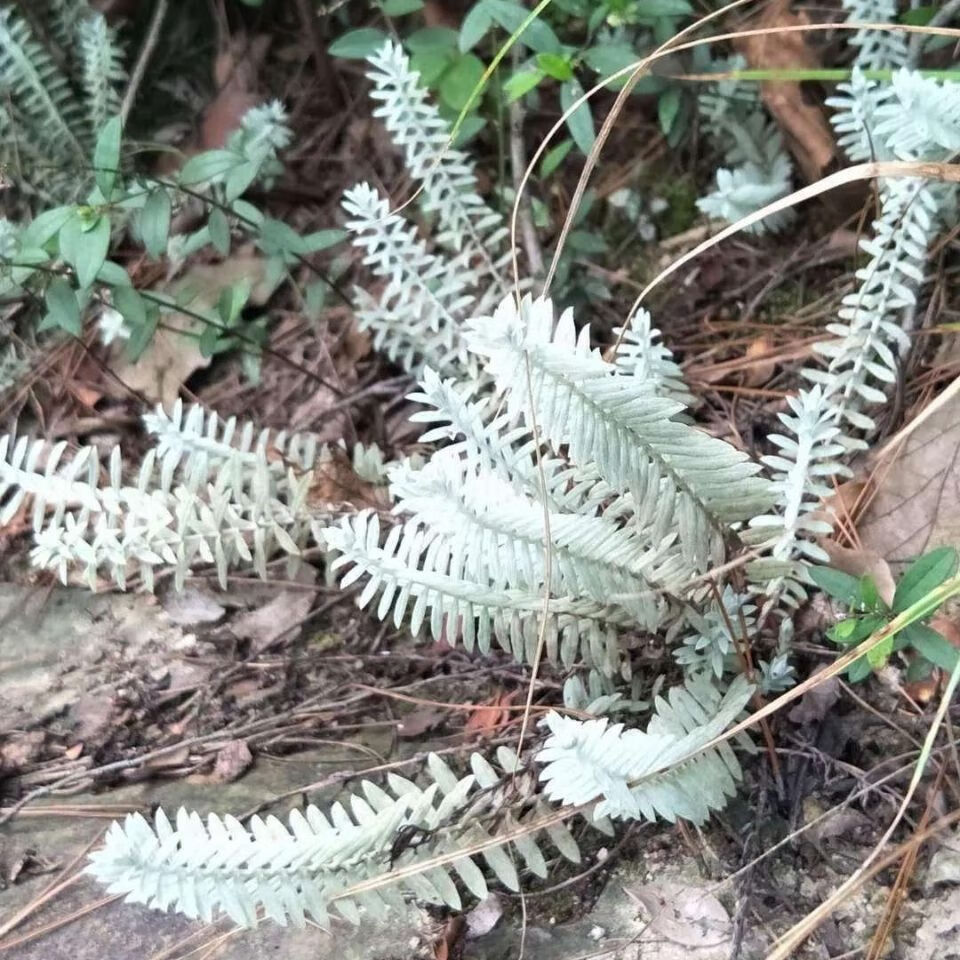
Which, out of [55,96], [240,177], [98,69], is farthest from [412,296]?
[55,96]

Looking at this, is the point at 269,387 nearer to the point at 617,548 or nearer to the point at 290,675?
the point at 290,675

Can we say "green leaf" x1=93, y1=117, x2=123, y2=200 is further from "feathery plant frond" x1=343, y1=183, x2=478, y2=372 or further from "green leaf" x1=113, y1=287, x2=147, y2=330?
"feathery plant frond" x1=343, y1=183, x2=478, y2=372

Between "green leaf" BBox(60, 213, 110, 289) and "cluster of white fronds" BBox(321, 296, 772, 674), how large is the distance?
2.35 ft

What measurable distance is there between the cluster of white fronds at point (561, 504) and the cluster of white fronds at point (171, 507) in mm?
414

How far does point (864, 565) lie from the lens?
1.54 m

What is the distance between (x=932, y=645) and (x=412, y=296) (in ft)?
4.27

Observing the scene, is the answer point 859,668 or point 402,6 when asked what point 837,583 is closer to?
point 859,668

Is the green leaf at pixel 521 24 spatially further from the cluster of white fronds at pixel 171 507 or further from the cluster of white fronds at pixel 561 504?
the cluster of white fronds at pixel 171 507

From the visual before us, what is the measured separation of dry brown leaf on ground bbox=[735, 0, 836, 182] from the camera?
2.03 metres

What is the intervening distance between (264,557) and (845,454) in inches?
43.2

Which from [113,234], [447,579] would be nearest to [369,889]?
[447,579]

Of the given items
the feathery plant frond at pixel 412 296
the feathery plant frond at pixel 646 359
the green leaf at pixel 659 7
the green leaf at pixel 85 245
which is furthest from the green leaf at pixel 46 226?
the green leaf at pixel 659 7

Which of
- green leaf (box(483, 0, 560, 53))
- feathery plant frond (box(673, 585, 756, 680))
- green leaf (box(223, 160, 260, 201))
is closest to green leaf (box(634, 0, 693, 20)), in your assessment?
green leaf (box(483, 0, 560, 53))

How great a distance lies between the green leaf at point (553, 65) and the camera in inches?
72.1
